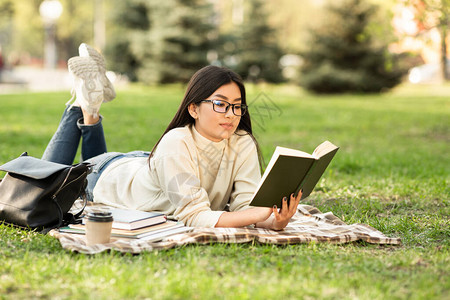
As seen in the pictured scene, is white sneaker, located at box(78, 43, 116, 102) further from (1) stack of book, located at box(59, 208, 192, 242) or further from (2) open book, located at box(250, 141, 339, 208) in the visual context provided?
(2) open book, located at box(250, 141, 339, 208)

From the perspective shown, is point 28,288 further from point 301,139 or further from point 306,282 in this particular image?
point 301,139

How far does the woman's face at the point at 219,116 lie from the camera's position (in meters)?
3.67

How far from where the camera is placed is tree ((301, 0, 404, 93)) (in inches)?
778

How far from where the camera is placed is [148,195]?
12.9 ft

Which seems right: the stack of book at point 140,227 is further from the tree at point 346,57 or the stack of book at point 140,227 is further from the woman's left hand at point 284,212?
the tree at point 346,57

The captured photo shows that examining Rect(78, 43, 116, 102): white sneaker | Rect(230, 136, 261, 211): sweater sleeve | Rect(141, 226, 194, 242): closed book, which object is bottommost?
Rect(141, 226, 194, 242): closed book

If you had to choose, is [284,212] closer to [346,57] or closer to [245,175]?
[245,175]

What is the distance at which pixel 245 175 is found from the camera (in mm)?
3895

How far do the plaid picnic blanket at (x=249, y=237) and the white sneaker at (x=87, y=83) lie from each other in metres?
1.47

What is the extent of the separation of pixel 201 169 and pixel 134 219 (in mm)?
592

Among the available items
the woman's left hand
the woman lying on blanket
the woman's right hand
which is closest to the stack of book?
the woman lying on blanket

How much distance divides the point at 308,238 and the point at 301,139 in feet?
19.2

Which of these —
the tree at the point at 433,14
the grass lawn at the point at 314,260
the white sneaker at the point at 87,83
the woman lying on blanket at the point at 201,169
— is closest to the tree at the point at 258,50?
the tree at the point at 433,14

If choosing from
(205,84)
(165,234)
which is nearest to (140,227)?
(165,234)
